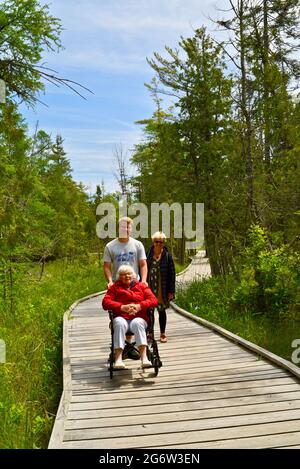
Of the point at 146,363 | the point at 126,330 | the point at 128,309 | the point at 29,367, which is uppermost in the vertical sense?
the point at 128,309

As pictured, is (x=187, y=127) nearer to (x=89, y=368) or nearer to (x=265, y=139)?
(x=265, y=139)

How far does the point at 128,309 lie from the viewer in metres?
→ 5.61

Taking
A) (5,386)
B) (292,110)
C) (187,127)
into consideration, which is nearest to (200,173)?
(187,127)

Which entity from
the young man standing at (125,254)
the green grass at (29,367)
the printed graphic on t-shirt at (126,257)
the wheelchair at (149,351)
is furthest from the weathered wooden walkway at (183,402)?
the printed graphic on t-shirt at (126,257)

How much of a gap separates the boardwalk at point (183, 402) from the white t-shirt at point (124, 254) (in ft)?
4.29

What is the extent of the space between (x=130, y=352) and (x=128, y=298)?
65 cm

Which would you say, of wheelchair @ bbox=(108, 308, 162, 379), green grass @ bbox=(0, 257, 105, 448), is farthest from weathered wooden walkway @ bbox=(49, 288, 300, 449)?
green grass @ bbox=(0, 257, 105, 448)

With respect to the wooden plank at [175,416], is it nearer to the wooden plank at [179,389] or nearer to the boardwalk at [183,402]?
the boardwalk at [183,402]

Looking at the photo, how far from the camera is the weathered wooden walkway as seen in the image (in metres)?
3.88

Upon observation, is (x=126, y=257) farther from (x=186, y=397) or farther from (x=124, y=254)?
(x=186, y=397)

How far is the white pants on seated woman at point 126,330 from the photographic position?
5473mm

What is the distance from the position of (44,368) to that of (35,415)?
1.66 m

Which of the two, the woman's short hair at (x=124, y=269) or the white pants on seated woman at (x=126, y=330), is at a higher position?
the woman's short hair at (x=124, y=269)

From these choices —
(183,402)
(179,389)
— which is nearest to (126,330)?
(179,389)
